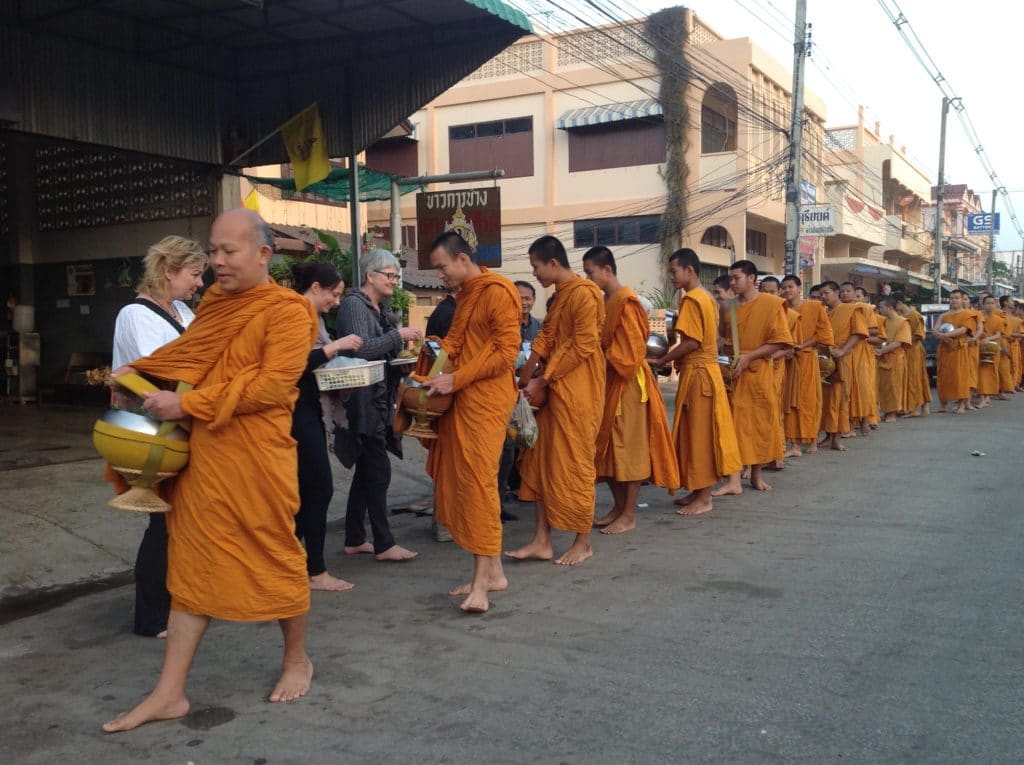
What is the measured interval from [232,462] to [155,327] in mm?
1072

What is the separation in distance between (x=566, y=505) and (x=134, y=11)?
6.11 meters

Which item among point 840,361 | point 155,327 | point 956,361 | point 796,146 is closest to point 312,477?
point 155,327

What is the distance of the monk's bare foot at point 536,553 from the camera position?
17.3ft

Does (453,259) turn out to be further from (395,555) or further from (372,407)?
(395,555)

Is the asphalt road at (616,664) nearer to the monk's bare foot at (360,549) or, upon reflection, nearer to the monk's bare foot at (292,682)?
the monk's bare foot at (292,682)

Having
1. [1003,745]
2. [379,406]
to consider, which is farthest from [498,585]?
[1003,745]

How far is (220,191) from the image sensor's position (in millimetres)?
9500

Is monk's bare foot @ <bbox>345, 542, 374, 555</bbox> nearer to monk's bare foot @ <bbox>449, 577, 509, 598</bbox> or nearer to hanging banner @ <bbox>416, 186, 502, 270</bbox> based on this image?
monk's bare foot @ <bbox>449, 577, 509, 598</bbox>

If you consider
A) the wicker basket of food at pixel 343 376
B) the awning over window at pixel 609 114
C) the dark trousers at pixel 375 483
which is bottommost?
the dark trousers at pixel 375 483

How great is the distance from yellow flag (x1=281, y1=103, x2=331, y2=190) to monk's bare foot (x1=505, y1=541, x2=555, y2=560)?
4952 mm

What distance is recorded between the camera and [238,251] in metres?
3.13

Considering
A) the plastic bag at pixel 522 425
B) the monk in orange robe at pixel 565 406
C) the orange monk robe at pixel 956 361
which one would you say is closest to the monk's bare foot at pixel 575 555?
the monk in orange robe at pixel 565 406

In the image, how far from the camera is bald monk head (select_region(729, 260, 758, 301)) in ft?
24.5

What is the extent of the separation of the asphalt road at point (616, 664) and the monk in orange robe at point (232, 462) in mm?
376
